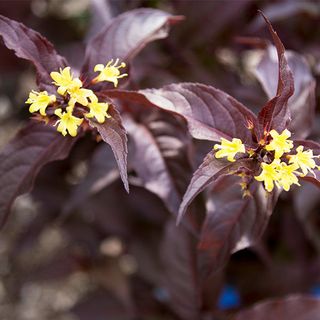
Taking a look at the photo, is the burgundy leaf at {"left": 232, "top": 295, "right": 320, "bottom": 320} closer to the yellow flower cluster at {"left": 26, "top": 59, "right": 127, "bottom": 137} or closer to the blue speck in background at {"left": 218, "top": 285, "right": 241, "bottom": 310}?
the blue speck in background at {"left": 218, "top": 285, "right": 241, "bottom": 310}

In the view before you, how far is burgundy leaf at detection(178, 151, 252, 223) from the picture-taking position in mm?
603

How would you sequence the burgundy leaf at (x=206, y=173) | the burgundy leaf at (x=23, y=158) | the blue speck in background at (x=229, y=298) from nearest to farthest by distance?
the burgundy leaf at (x=206, y=173)
the burgundy leaf at (x=23, y=158)
the blue speck in background at (x=229, y=298)

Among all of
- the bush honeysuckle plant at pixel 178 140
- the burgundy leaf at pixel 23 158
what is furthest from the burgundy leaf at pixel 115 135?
the burgundy leaf at pixel 23 158

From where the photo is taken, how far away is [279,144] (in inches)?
24.6

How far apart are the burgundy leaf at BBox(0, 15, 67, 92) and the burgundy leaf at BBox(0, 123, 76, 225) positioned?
8 cm

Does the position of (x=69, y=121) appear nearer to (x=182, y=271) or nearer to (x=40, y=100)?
(x=40, y=100)

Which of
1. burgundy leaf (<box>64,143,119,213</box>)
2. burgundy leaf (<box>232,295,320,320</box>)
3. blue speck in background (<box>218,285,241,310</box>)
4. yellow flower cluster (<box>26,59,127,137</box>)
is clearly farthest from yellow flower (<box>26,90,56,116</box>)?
blue speck in background (<box>218,285,241,310</box>)

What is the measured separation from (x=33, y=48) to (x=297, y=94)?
0.38 m

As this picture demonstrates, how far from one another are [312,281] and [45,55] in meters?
0.81

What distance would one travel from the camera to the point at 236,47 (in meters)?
1.32

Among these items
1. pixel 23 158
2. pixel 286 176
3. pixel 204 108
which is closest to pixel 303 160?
pixel 286 176

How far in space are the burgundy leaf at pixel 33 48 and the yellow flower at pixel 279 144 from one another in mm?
257

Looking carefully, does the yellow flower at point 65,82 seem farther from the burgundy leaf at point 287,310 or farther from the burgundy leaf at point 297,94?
the burgundy leaf at point 287,310

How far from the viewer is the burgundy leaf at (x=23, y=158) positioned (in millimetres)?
766
